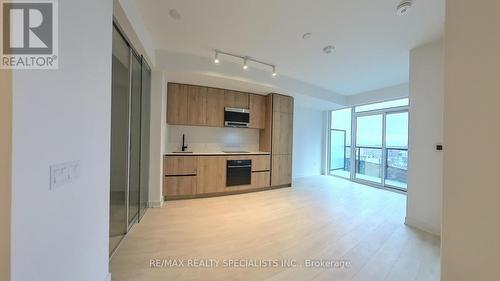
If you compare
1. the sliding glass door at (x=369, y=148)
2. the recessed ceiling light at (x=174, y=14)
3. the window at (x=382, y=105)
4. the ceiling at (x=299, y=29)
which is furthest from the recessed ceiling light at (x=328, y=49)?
the sliding glass door at (x=369, y=148)

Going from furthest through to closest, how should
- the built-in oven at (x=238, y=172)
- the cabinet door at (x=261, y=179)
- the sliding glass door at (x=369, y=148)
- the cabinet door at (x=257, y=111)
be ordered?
the sliding glass door at (x=369, y=148)
the cabinet door at (x=257, y=111)
the cabinet door at (x=261, y=179)
the built-in oven at (x=238, y=172)

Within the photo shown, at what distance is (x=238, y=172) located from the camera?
4.62 metres

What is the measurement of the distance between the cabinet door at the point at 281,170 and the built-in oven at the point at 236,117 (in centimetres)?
116

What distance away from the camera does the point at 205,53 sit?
12.0ft

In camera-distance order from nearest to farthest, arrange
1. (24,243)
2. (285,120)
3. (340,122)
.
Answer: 1. (24,243)
2. (285,120)
3. (340,122)

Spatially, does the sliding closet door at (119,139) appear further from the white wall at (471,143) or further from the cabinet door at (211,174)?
the white wall at (471,143)

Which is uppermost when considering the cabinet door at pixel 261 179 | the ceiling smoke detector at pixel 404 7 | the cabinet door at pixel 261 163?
the ceiling smoke detector at pixel 404 7

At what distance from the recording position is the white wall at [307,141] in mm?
6820

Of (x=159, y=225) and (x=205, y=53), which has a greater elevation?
(x=205, y=53)

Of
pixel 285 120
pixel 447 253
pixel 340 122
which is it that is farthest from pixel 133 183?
pixel 340 122

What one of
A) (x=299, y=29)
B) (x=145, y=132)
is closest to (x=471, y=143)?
(x=299, y=29)

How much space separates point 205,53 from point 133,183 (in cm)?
247

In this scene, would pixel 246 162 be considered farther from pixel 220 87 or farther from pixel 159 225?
pixel 159 225

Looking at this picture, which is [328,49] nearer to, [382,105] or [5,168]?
[382,105]
